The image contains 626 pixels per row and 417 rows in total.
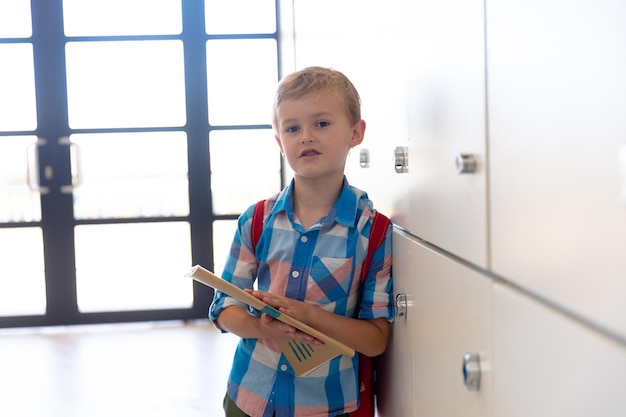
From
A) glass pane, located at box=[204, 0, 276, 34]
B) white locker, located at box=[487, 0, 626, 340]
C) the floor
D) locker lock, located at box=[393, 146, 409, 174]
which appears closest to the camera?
white locker, located at box=[487, 0, 626, 340]

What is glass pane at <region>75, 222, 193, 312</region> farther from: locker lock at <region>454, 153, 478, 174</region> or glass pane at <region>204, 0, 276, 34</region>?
locker lock at <region>454, 153, 478, 174</region>

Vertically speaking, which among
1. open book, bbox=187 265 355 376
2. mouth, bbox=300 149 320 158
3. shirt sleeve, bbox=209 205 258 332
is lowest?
open book, bbox=187 265 355 376

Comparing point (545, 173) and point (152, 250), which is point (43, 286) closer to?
point (152, 250)

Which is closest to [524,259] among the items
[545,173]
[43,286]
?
[545,173]

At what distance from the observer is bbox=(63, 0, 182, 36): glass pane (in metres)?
3.52

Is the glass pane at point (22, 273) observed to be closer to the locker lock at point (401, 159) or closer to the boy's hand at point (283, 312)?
the boy's hand at point (283, 312)

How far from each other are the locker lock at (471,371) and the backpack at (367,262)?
47 centimetres

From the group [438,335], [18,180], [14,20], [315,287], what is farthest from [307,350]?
[14,20]

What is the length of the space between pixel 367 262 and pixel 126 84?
8.94ft

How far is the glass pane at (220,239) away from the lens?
140 inches

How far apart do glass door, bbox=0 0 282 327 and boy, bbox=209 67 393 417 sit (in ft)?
7.55

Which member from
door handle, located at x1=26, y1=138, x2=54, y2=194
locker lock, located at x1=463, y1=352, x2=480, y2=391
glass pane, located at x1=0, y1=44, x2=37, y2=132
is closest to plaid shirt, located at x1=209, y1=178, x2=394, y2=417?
locker lock, located at x1=463, y1=352, x2=480, y2=391

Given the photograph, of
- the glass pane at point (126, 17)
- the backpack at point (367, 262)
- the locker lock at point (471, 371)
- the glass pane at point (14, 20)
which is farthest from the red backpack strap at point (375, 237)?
the glass pane at point (14, 20)

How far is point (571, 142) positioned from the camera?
515 millimetres
